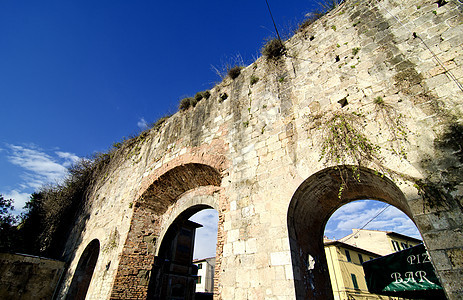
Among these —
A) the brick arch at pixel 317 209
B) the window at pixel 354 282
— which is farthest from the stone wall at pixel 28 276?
the window at pixel 354 282

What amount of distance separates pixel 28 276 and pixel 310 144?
11.4 meters

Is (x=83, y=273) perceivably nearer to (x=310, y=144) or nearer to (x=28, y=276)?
(x=28, y=276)

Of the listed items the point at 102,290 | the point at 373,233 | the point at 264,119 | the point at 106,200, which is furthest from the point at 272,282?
the point at 373,233

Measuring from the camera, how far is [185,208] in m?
7.82

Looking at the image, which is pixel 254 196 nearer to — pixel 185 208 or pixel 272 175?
pixel 272 175

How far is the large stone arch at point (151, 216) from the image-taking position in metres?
7.04

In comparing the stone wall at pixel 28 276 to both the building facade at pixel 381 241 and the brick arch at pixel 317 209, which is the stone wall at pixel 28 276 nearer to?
the brick arch at pixel 317 209

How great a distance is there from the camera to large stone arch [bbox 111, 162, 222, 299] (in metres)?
7.04

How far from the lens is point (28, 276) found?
29.5ft

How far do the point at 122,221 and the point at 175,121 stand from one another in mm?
4020

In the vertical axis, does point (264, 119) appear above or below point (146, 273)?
above

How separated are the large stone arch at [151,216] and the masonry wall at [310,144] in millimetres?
41

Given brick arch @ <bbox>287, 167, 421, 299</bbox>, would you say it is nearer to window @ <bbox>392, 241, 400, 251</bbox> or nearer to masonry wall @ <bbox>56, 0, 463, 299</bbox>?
masonry wall @ <bbox>56, 0, 463, 299</bbox>

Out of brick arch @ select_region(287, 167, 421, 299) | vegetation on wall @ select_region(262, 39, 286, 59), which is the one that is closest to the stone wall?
brick arch @ select_region(287, 167, 421, 299)
